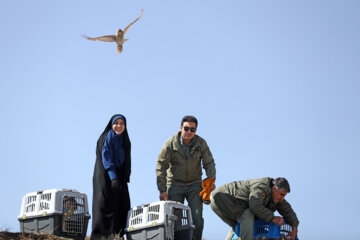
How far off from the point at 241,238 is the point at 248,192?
0.66 m

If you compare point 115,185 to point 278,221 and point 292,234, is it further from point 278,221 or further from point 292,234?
point 292,234

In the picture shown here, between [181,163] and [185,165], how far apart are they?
7cm

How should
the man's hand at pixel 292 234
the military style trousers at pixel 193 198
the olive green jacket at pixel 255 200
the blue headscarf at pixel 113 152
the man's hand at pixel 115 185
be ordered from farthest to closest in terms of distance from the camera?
1. the military style trousers at pixel 193 198
2. the blue headscarf at pixel 113 152
3. the man's hand at pixel 115 185
4. the man's hand at pixel 292 234
5. the olive green jacket at pixel 255 200

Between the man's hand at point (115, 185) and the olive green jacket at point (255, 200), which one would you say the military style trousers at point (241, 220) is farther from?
the man's hand at point (115, 185)

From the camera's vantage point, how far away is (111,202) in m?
8.00

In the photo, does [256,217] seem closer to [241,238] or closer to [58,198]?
[241,238]

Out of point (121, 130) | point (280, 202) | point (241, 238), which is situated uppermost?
point (121, 130)

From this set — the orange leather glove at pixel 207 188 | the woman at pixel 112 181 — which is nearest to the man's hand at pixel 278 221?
the orange leather glove at pixel 207 188

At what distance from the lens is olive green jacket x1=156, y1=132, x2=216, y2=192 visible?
835 centimetres

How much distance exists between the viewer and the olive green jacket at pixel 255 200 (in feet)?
23.8

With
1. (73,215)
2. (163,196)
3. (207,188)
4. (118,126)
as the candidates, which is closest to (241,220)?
(207,188)

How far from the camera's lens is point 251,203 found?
23.9ft

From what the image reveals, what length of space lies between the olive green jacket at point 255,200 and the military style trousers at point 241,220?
0.17ft

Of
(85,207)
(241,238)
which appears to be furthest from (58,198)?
(241,238)
